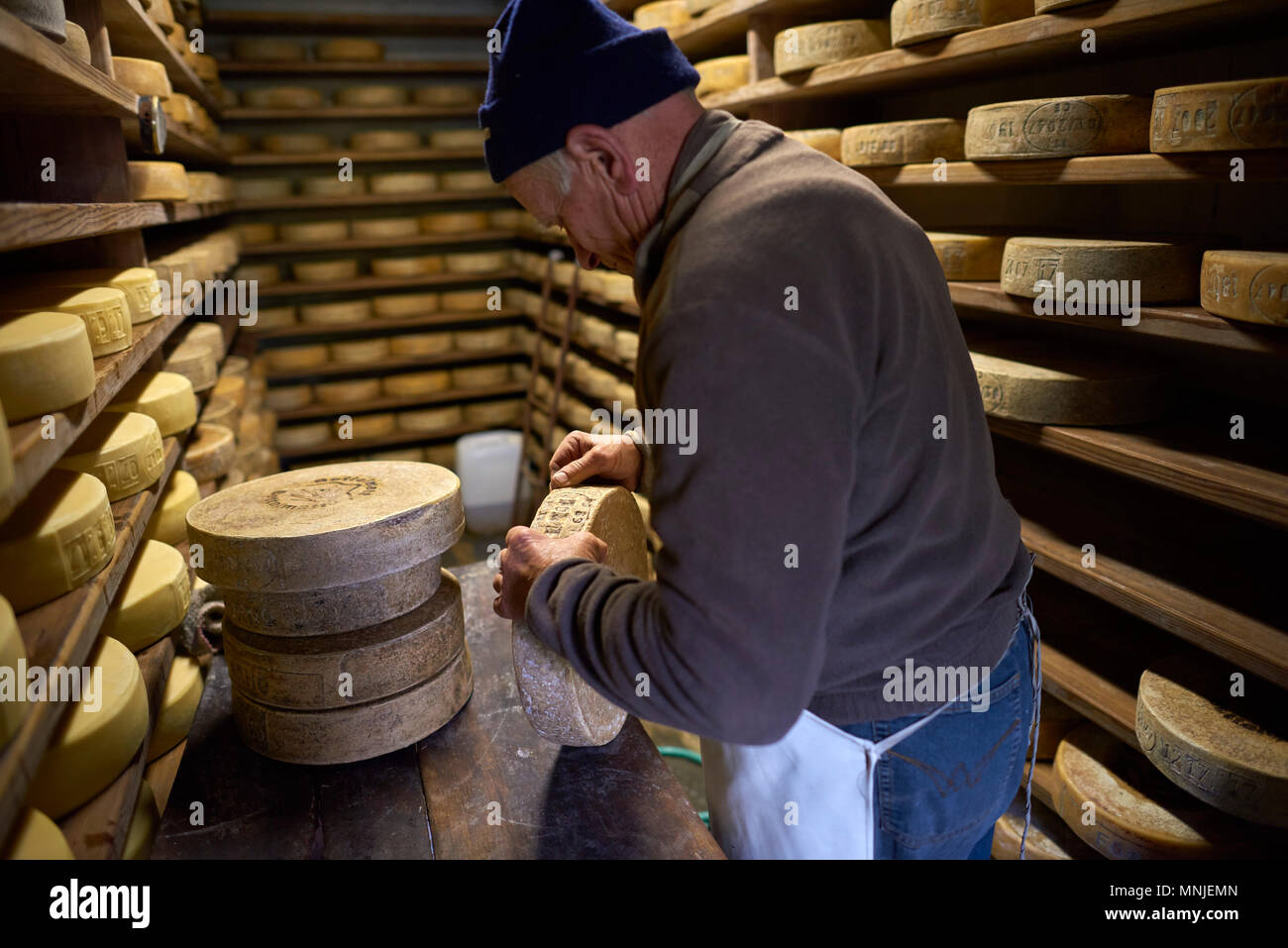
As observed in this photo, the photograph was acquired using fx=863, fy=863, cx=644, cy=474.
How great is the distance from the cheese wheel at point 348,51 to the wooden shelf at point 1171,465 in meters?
4.99

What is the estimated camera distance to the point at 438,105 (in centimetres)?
572

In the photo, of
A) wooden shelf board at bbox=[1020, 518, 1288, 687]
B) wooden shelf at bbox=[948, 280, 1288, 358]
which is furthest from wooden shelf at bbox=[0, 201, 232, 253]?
wooden shelf board at bbox=[1020, 518, 1288, 687]

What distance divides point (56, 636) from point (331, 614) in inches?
14.4

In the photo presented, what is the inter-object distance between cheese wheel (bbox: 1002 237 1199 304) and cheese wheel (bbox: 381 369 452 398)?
465cm

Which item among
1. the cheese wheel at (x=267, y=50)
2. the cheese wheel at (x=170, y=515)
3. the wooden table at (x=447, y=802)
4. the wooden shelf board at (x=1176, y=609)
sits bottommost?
the wooden table at (x=447, y=802)

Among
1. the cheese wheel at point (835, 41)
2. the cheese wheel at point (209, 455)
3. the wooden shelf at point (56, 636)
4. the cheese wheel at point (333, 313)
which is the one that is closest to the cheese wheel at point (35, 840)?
the wooden shelf at point (56, 636)

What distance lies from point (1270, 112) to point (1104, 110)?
40cm

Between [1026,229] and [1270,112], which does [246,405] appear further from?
[1270,112]

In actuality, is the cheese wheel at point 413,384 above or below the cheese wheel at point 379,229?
below

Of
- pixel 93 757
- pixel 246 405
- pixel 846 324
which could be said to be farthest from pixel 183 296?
pixel 846 324

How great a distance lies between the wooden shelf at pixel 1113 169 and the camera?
4.88 feet

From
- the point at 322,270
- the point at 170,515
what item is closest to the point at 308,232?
the point at 322,270

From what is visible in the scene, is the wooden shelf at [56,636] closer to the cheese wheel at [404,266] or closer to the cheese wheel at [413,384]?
the cheese wheel at [413,384]
